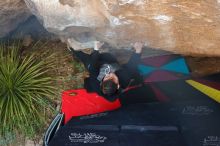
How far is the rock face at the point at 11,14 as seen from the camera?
402 cm

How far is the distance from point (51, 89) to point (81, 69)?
434 mm

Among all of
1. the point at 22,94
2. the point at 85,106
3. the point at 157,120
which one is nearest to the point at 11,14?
the point at 22,94

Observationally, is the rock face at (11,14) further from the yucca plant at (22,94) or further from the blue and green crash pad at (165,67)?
the blue and green crash pad at (165,67)

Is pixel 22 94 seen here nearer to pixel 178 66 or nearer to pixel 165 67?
pixel 165 67

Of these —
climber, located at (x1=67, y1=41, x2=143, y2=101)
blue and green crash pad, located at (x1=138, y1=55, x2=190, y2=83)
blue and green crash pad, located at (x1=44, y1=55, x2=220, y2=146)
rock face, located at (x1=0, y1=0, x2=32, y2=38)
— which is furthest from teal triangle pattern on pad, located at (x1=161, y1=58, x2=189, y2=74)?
rock face, located at (x1=0, y1=0, x2=32, y2=38)

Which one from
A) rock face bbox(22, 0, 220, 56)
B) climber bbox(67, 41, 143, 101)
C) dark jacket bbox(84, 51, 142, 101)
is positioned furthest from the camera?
dark jacket bbox(84, 51, 142, 101)

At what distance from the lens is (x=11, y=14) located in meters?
4.23

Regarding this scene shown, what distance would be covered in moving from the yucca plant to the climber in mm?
719

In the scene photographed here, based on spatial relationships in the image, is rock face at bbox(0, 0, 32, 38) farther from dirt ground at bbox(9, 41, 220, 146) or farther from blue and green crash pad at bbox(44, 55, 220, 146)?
blue and green crash pad at bbox(44, 55, 220, 146)

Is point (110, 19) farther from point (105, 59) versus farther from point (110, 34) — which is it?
point (105, 59)

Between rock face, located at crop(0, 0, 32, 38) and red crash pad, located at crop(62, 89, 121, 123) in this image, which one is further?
red crash pad, located at crop(62, 89, 121, 123)

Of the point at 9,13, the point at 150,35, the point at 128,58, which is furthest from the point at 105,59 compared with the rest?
the point at 9,13

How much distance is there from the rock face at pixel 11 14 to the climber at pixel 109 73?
0.81 metres

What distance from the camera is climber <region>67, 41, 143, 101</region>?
148 inches
